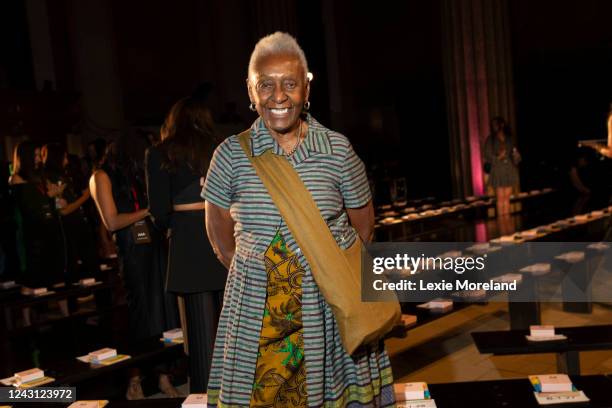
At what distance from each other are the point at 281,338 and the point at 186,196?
1.32m

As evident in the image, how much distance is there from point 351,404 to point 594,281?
520 centimetres

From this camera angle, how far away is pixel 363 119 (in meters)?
16.6

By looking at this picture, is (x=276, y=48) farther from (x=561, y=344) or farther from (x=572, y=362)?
(x=572, y=362)

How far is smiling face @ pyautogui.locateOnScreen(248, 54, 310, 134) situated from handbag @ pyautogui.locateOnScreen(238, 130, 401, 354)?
3.9 inches

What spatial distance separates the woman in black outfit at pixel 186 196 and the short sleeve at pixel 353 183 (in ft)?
4.06

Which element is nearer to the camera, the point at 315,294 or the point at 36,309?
the point at 315,294

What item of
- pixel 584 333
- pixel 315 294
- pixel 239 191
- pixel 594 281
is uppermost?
pixel 239 191

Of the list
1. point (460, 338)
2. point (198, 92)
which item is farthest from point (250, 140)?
point (460, 338)

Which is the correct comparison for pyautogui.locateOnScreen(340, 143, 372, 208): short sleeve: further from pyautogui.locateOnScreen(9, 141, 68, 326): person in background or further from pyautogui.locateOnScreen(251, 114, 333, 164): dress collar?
pyautogui.locateOnScreen(9, 141, 68, 326): person in background

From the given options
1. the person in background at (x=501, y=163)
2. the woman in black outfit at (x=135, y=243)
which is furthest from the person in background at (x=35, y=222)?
the person in background at (x=501, y=163)

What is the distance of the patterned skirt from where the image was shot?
1.69 m

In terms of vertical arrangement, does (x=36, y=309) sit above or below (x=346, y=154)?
below

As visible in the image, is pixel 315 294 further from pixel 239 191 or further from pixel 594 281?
pixel 594 281

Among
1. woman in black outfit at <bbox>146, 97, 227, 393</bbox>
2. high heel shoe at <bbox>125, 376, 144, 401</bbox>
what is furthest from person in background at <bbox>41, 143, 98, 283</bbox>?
woman in black outfit at <bbox>146, 97, 227, 393</bbox>
